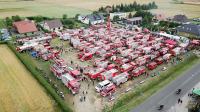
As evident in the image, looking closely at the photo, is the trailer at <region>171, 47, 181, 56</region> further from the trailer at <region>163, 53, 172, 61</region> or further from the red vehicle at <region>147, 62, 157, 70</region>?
the red vehicle at <region>147, 62, 157, 70</region>

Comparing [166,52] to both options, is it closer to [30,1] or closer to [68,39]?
[68,39]

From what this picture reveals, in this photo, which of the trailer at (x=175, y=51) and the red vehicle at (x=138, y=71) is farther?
the trailer at (x=175, y=51)

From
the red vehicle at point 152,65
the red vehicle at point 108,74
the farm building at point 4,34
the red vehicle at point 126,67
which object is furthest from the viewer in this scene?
the farm building at point 4,34

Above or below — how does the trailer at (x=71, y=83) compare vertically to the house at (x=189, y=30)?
below

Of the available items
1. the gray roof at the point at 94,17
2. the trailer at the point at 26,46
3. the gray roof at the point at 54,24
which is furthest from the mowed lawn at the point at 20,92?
the gray roof at the point at 94,17

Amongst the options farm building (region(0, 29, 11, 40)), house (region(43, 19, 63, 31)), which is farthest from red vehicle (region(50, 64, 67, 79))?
house (region(43, 19, 63, 31))

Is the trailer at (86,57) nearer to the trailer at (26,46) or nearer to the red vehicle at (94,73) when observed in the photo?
the red vehicle at (94,73)
